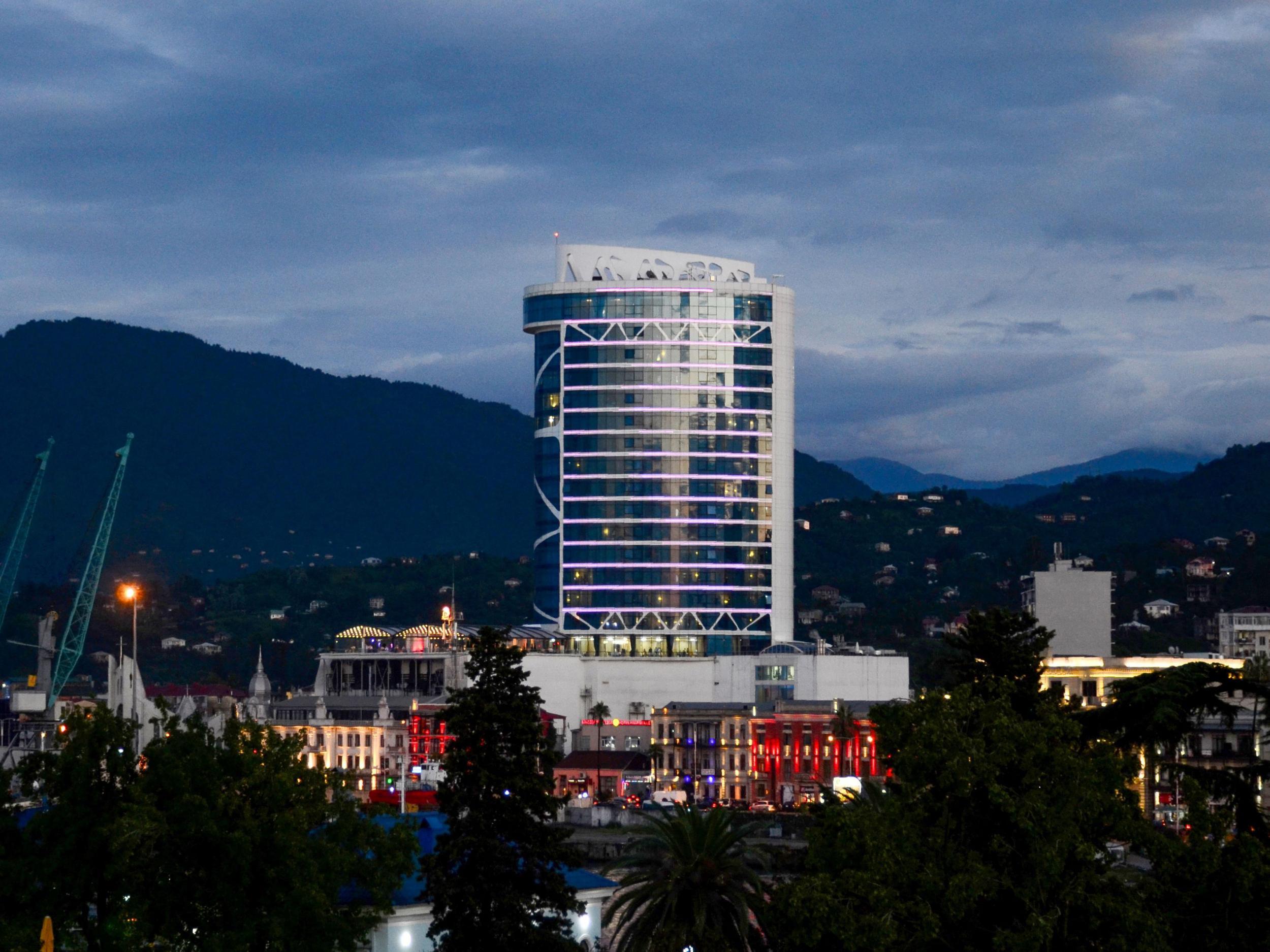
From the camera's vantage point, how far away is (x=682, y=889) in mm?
79875

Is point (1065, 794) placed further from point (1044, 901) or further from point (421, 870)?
point (421, 870)

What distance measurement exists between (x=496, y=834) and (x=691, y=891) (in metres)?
9.65

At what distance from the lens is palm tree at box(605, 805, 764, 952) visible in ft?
259

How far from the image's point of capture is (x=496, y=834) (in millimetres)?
85812

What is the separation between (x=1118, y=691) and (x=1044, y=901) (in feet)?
38.6

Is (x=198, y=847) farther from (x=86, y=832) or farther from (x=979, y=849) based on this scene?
(x=979, y=849)

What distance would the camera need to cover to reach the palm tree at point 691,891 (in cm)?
7900

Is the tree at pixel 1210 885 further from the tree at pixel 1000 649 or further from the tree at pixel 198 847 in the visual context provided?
the tree at pixel 198 847

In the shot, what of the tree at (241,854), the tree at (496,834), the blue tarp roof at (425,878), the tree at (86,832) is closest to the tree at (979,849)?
the tree at (496,834)

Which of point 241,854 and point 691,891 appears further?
point 691,891

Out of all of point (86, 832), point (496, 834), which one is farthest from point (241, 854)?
point (496, 834)

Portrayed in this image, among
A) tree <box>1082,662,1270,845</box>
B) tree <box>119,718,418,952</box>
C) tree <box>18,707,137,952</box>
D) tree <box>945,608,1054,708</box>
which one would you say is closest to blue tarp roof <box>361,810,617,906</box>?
tree <box>119,718,418,952</box>

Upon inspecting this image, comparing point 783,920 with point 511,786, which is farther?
point 511,786

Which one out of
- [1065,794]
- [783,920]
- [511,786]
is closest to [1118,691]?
[1065,794]
